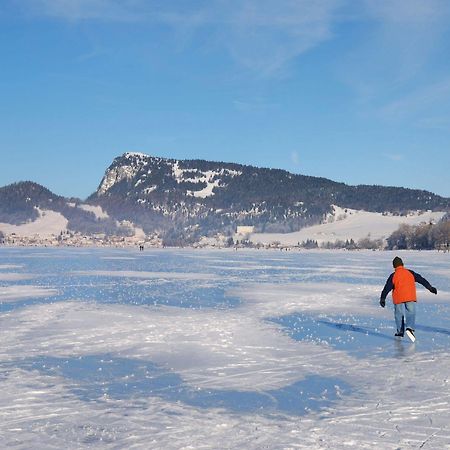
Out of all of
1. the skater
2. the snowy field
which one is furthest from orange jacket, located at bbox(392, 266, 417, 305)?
the snowy field

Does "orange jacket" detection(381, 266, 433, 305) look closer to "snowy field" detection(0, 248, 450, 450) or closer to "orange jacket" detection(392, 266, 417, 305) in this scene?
"orange jacket" detection(392, 266, 417, 305)

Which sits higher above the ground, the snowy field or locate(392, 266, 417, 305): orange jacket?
locate(392, 266, 417, 305): orange jacket

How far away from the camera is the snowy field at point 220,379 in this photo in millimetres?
5988

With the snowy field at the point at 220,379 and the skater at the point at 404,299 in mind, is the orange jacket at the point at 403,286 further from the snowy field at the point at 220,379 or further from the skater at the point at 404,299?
the snowy field at the point at 220,379

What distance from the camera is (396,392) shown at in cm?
768

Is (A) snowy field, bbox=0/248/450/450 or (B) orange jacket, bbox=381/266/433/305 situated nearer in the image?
(A) snowy field, bbox=0/248/450/450

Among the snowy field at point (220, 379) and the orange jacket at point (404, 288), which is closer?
the snowy field at point (220, 379)

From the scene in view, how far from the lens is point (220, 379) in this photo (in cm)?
845

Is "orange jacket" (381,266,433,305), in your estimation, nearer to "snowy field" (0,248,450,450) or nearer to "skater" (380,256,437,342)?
"skater" (380,256,437,342)

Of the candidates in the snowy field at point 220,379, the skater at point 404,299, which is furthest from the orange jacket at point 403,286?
the snowy field at point 220,379

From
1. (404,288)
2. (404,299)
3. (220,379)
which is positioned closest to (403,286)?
(404,288)

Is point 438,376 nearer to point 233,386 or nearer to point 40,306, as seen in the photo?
point 233,386

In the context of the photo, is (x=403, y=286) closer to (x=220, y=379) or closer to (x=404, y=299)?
(x=404, y=299)

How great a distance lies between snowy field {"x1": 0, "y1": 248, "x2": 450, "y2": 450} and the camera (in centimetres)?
599
